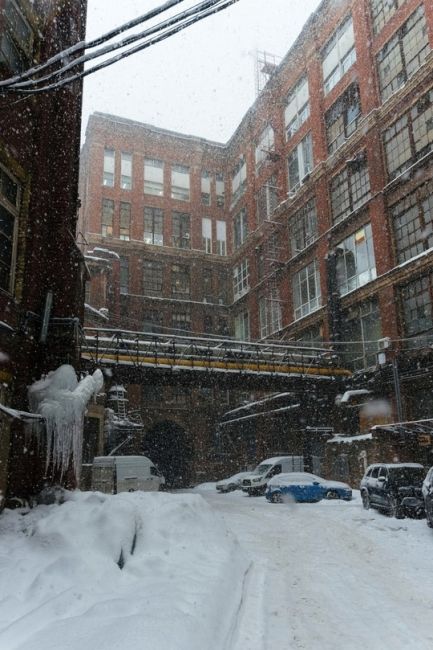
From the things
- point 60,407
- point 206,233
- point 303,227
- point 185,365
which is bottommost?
point 60,407

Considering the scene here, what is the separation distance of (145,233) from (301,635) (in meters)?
44.8

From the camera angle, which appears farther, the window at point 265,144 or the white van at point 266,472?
the window at point 265,144

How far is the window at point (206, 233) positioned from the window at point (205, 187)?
1874 millimetres

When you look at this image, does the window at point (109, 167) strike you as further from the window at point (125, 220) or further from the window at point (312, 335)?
the window at point (312, 335)

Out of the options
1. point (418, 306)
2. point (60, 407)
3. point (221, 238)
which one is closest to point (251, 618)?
point (60, 407)

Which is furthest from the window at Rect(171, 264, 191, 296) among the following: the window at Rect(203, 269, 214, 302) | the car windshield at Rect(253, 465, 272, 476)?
the car windshield at Rect(253, 465, 272, 476)

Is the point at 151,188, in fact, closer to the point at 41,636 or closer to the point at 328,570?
the point at 328,570

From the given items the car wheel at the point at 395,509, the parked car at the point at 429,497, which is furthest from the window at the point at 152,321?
the parked car at the point at 429,497

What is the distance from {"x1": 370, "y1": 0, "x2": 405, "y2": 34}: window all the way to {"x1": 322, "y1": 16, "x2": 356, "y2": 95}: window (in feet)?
6.98

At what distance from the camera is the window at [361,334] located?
94.0 feet

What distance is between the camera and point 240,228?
49312mm

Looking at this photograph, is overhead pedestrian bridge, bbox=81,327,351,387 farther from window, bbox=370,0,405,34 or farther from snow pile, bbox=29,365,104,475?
window, bbox=370,0,405,34

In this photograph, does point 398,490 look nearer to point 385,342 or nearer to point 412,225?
point 385,342

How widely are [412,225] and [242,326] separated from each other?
22.1 metres
